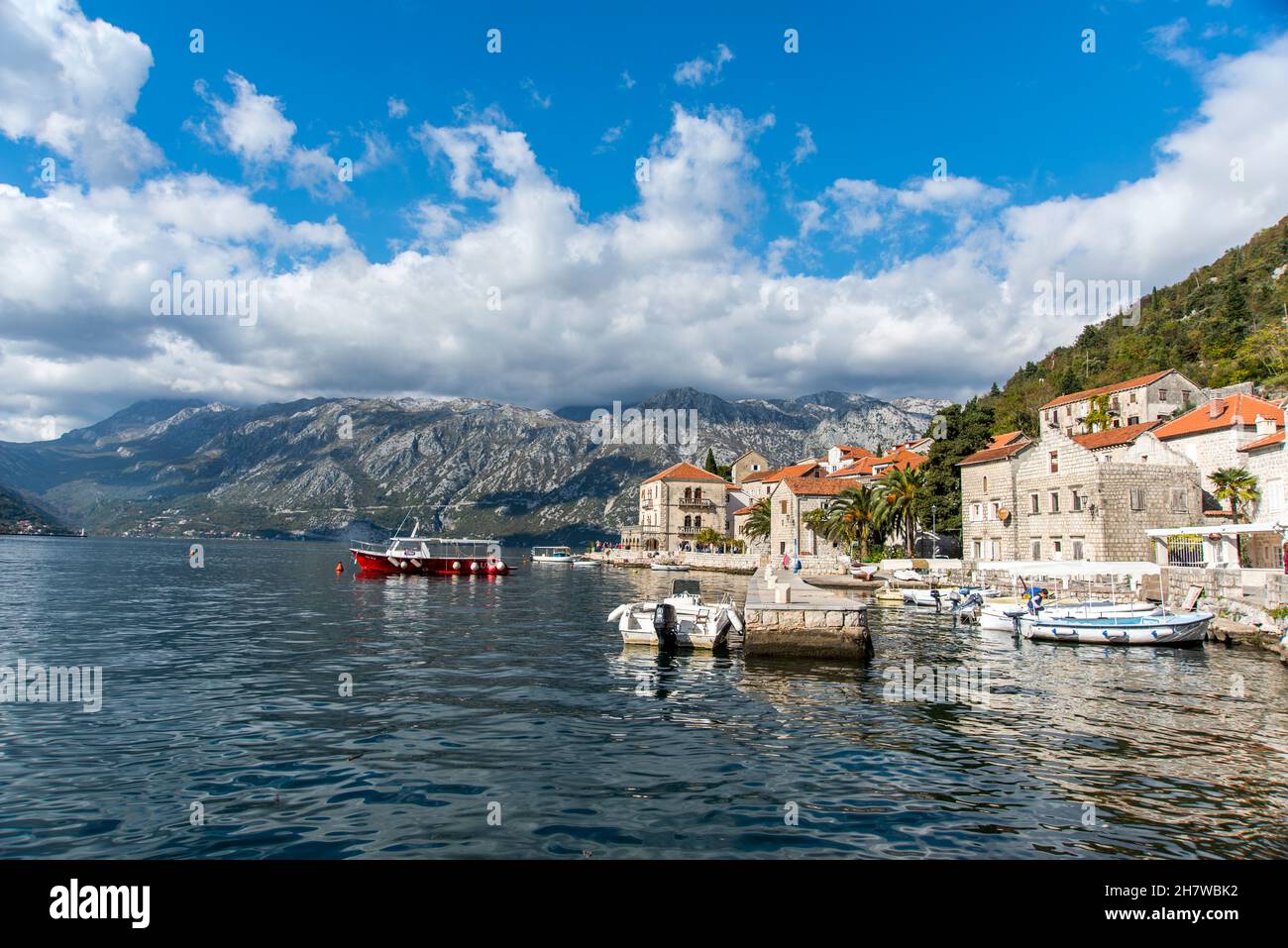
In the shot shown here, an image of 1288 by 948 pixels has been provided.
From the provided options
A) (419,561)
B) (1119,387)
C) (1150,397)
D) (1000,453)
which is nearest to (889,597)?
(1000,453)

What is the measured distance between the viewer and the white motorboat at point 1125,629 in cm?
2691

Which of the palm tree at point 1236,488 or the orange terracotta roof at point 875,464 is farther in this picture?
the orange terracotta roof at point 875,464

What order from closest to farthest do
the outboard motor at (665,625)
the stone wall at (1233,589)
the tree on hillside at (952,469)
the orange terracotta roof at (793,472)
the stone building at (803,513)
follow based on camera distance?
the outboard motor at (665,625) → the stone wall at (1233,589) → the tree on hillside at (952,469) → the stone building at (803,513) → the orange terracotta roof at (793,472)

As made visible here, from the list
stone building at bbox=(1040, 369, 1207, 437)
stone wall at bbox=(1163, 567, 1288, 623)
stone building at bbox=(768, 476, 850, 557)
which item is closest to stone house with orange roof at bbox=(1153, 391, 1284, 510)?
stone wall at bbox=(1163, 567, 1288, 623)

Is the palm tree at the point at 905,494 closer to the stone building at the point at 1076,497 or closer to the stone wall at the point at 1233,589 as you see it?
the stone building at the point at 1076,497

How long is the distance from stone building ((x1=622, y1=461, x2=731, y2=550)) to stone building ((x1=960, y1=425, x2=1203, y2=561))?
A: 184ft

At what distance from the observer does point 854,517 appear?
70375mm

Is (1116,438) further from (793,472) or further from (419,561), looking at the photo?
(419,561)

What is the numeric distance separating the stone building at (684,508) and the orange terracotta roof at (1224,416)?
62.5 metres

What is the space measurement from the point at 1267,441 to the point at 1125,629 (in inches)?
924

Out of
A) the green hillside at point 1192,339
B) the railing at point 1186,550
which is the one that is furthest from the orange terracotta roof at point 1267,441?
the green hillside at point 1192,339

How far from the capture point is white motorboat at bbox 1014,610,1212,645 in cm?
2691
